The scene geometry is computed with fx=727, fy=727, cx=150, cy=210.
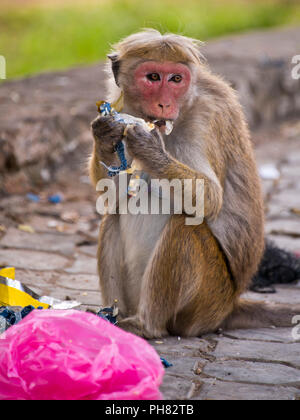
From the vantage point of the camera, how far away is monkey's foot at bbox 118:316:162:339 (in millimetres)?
4168

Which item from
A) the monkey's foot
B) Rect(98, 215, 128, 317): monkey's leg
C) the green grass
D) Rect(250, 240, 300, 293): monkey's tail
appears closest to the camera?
the monkey's foot

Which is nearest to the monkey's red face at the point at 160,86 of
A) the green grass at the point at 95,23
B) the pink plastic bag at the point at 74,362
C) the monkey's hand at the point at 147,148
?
the monkey's hand at the point at 147,148

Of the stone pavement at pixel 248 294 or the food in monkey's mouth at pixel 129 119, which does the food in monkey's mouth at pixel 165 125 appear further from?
the stone pavement at pixel 248 294

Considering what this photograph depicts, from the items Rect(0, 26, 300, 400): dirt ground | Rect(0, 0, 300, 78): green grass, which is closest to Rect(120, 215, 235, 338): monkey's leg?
Rect(0, 26, 300, 400): dirt ground

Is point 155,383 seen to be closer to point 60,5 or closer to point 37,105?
point 37,105

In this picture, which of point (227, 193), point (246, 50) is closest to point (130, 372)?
point (227, 193)

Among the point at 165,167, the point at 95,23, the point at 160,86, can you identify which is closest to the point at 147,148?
the point at 165,167

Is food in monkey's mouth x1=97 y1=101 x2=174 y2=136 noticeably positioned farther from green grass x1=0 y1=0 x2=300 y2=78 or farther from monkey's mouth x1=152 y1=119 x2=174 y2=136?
green grass x1=0 y1=0 x2=300 y2=78

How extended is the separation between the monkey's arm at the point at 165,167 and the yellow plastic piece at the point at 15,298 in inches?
37.6

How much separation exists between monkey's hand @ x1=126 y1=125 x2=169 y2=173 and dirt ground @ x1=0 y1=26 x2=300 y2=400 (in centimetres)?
103

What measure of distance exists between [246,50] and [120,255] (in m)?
7.43

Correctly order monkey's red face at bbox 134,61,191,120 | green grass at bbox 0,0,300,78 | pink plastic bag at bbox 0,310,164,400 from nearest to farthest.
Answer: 1. pink plastic bag at bbox 0,310,164,400
2. monkey's red face at bbox 134,61,191,120
3. green grass at bbox 0,0,300,78

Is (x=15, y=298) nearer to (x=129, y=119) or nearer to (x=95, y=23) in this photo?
(x=129, y=119)

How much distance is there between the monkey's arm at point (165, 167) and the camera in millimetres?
3916
